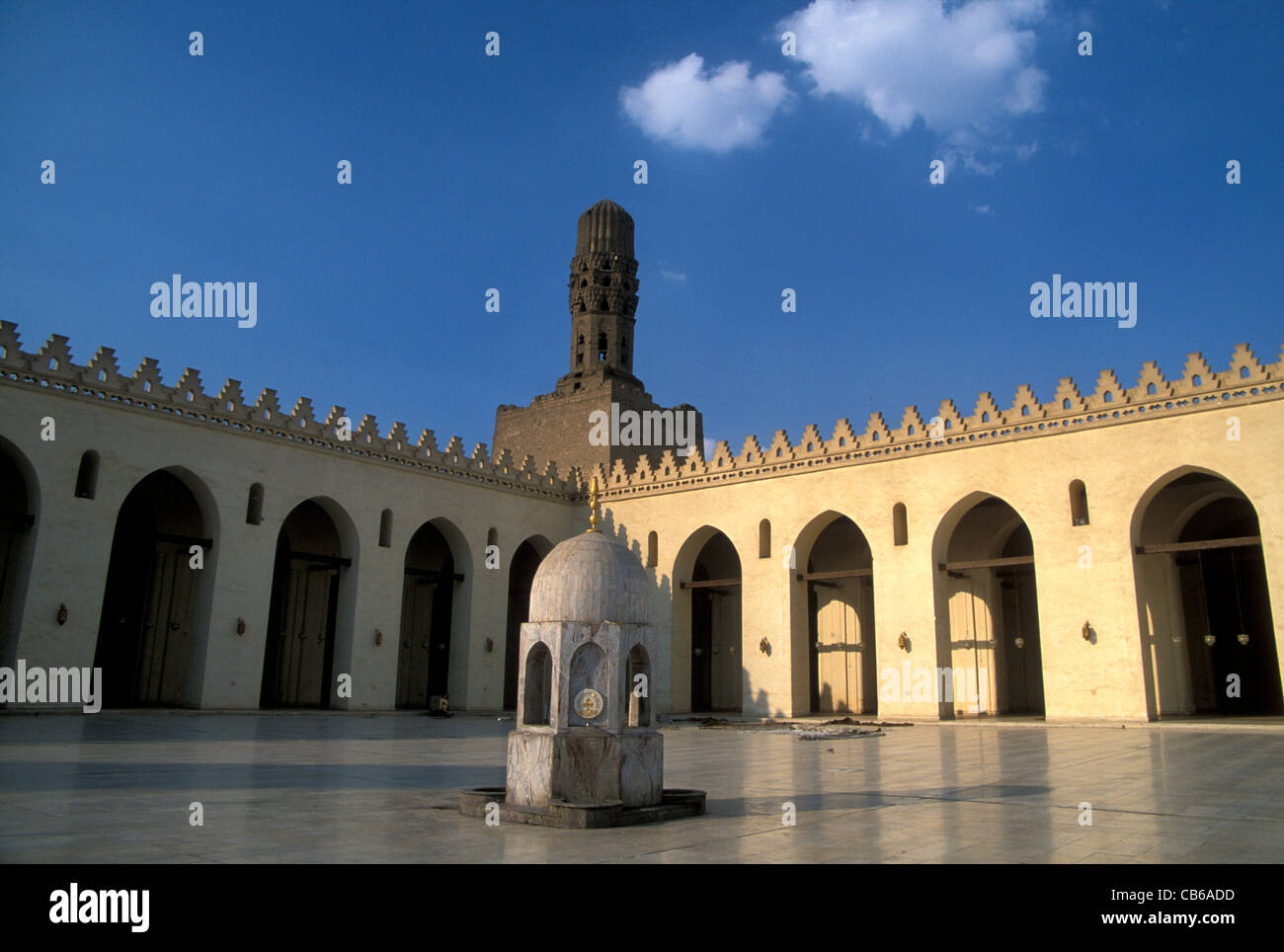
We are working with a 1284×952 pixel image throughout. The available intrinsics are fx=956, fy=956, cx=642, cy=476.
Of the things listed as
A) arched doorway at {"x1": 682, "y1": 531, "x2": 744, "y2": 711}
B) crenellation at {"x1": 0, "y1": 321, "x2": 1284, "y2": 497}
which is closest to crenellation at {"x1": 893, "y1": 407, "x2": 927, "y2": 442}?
crenellation at {"x1": 0, "y1": 321, "x2": 1284, "y2": 497}

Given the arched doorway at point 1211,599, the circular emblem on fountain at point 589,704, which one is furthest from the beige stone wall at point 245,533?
the arched doorway at point 1211,599

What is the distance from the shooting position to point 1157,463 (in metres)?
20.3

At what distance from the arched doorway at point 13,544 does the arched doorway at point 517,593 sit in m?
13.0

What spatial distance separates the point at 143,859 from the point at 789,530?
2148 centimetres

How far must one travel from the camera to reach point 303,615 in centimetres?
2652

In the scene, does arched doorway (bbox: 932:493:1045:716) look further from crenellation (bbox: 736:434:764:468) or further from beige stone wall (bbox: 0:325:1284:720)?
crenellation (bbox: 736:434:764:468)

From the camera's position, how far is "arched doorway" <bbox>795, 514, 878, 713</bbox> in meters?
27.9

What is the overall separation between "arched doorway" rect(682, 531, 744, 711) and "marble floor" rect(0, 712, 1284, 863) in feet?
49.7

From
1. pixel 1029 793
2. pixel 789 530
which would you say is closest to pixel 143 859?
pixel 1029 793

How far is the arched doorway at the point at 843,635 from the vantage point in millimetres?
27922

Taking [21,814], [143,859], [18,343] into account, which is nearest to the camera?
[143,859]

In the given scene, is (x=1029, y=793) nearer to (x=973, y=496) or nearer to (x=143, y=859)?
(x=143, y=859)

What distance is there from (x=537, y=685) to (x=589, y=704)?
72 centimetres

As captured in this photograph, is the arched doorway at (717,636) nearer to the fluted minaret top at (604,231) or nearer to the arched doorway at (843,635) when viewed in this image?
the arched doorway at (843,635)
